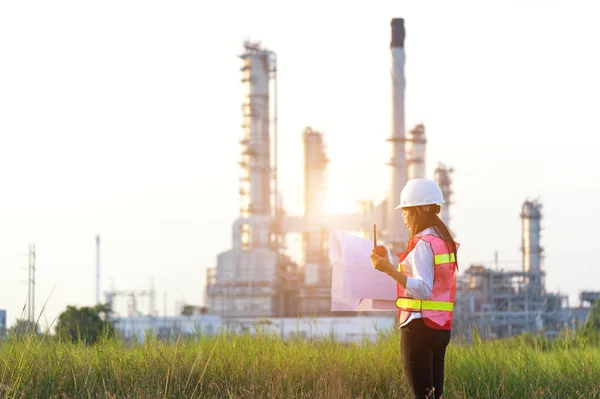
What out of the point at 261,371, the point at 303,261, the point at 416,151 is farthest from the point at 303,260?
the point at 261,371

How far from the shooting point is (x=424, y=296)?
552 cm

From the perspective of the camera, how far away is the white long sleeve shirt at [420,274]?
216 inches

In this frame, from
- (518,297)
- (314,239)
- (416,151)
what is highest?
(416,151)

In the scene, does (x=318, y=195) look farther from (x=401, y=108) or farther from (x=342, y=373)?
(x=342, y=373)

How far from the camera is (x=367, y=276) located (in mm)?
6609

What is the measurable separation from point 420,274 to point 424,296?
0.42ft

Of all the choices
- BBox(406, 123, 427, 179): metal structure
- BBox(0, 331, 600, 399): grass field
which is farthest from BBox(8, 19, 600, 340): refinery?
BBox(0, 331, 600, 399): grass field

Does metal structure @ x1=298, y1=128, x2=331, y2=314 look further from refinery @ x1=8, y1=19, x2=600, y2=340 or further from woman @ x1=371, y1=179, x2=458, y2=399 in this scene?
woman @ x1=371, y1=179, x2=458, y2=399

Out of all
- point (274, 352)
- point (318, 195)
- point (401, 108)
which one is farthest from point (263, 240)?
point (274, 352)

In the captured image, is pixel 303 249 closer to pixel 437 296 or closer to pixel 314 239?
pixel 314 239

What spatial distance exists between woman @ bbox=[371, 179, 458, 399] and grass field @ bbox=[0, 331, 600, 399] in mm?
1365

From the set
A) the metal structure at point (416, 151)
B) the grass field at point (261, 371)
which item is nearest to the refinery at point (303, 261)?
the metal structure at point (416, 151)

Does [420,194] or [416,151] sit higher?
[416,151]

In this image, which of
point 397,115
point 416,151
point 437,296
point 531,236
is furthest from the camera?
point 531,236
